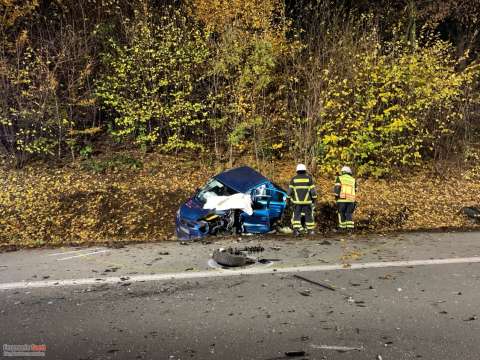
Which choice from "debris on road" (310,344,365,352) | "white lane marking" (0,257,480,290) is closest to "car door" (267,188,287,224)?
"white lane marking" (0,257,480,290)

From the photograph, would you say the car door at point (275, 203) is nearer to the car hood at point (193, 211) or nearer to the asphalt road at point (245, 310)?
the car hood at point (193, 211)

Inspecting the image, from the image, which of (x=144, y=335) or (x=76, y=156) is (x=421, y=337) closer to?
(x=144, y=335)

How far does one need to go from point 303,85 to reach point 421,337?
11.1 metres

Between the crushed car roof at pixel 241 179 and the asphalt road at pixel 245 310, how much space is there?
2298 mm

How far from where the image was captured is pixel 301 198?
941cm

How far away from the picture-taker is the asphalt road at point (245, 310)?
423 cm

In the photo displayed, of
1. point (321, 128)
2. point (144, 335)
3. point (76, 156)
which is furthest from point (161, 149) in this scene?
point (144, 335)

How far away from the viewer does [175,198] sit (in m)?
12.4

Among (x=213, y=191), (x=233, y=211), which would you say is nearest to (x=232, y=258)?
(x=233, y=211)

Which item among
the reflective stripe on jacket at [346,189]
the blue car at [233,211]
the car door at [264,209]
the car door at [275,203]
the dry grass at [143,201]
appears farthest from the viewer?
the dry grass at [143,201]

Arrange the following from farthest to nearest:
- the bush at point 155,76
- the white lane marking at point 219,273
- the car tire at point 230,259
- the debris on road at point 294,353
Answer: the bush at point 155,76, the car tire at point 230,259, the white lane marking at point 219,273, the debris on road at point 294,353

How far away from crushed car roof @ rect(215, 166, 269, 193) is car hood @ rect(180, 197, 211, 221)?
0.85 meters

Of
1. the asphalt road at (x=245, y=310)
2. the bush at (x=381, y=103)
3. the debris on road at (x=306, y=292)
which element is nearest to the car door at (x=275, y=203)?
the asphalt road at (x=245, y=310)

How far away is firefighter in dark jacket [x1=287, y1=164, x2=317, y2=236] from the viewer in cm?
937
